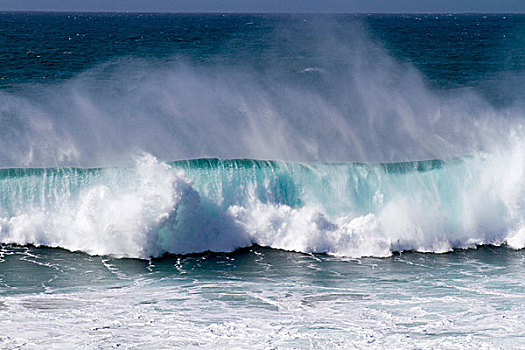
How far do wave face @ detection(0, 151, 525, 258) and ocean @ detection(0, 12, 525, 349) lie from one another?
4 cm

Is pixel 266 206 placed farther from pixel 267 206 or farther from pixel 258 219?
pixel 258 219

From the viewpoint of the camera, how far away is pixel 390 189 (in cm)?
1405

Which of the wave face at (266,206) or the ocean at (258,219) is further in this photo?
the wave face at (266,206)

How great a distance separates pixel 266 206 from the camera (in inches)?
517

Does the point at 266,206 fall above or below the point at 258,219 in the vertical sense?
above

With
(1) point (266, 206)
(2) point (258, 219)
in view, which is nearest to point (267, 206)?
(1) point (266, 206)

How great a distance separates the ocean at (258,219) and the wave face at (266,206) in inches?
1.4

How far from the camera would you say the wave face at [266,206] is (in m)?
12.3

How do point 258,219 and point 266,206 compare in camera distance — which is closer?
point 258,219

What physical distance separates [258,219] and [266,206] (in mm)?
374

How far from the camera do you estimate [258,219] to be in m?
12.9

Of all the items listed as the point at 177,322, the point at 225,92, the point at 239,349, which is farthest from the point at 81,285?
the point at 225,92

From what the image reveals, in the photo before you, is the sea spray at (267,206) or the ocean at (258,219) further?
→ the sea spray at (267,206)

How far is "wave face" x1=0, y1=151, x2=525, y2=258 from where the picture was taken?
12.3 m
